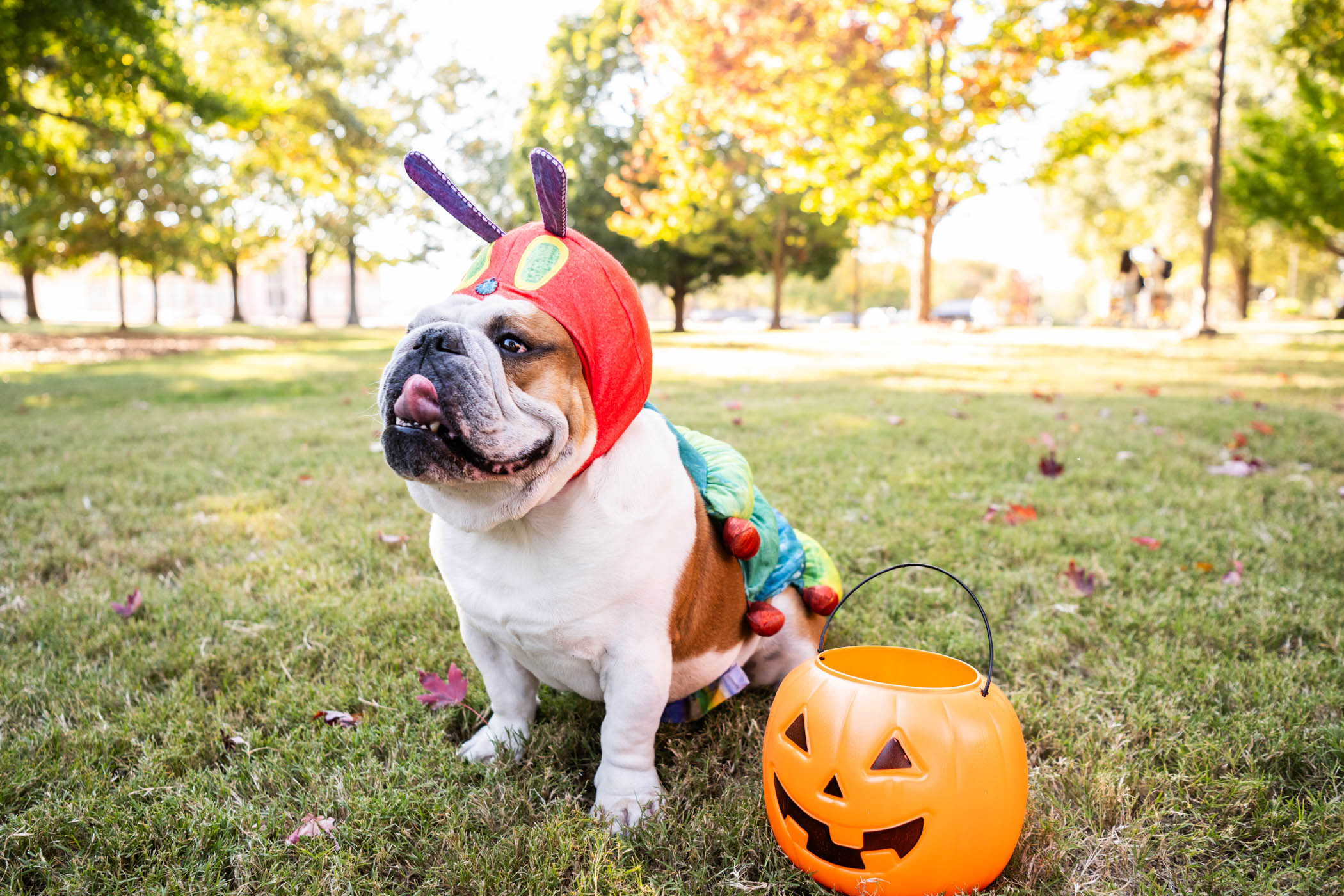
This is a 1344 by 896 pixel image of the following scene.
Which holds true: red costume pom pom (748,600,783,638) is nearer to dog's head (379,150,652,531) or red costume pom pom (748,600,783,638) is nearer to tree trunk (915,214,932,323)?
dog's head (379,150,652,531)

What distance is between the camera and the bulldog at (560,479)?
1.49 m

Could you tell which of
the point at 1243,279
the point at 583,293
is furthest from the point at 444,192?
the point at 1243,279

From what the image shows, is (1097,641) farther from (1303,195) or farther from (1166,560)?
(1303,195)

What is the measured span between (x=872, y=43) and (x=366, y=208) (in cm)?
2619

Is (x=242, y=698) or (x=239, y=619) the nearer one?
(x=242, y=698)

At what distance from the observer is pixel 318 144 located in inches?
770

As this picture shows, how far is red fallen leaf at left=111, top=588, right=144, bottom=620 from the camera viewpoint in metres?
2.80

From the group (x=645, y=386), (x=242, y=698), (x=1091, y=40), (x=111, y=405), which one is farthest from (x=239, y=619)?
(x=1091, y=40)

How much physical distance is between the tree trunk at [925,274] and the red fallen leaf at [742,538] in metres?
16.4

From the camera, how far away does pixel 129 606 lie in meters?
2.84

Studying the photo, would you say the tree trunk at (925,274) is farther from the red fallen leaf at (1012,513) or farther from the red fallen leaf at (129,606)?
the red fallen leaf at (129,606)

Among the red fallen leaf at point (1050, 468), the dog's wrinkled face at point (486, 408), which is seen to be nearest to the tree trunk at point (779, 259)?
the red fallen leaf at point (1050, 468)

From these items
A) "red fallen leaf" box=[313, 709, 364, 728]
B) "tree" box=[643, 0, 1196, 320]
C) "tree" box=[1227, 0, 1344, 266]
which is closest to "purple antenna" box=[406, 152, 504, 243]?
"red fallen leaf" box=[313, 709, 364, 728]

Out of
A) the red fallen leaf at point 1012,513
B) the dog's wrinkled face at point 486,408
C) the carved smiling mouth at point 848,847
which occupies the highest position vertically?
the dog's wrinkled face at point 486,408
